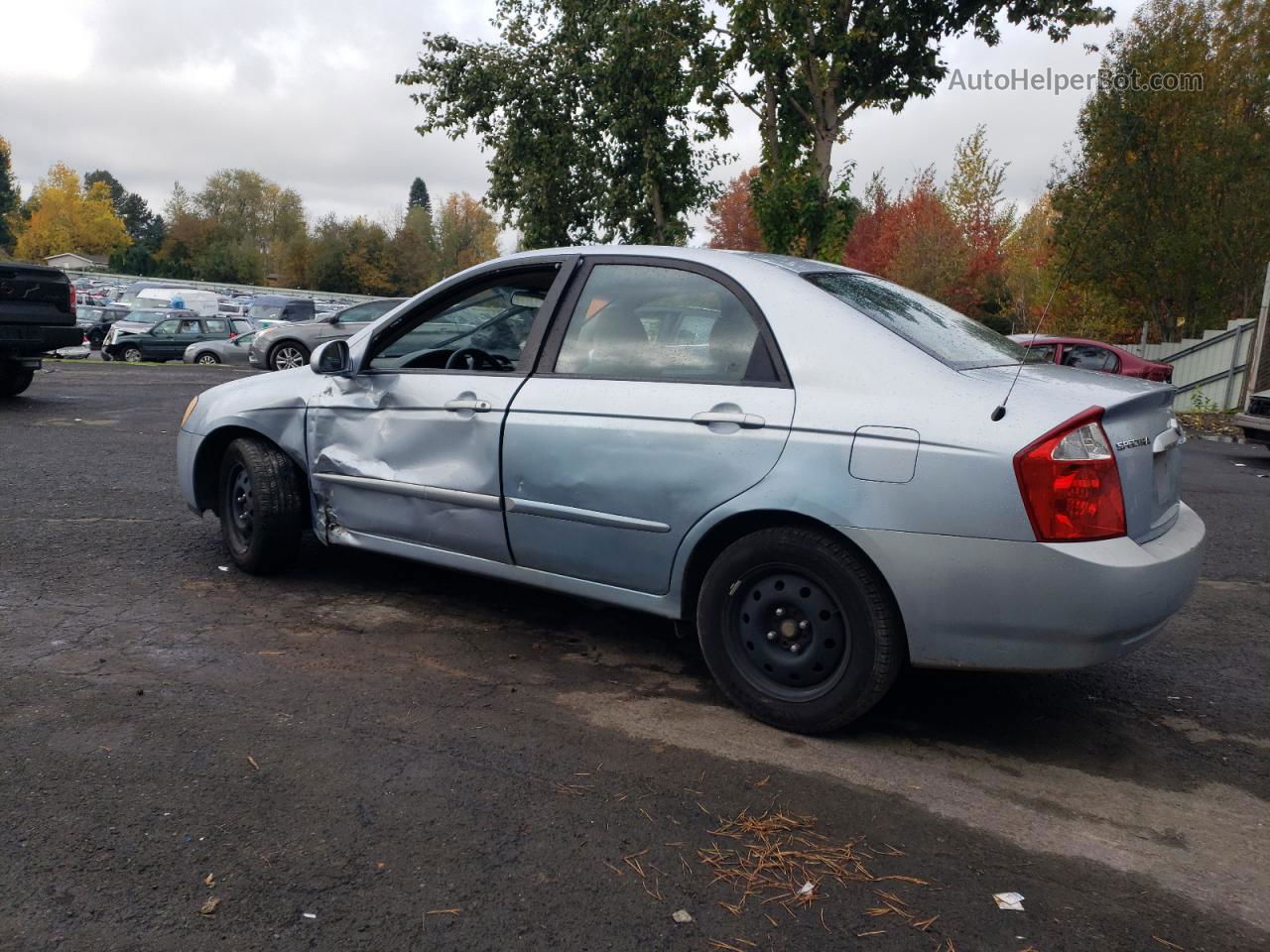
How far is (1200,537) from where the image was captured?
388 centimetres

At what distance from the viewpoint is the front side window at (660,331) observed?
154 inches

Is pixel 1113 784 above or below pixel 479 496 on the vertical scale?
below

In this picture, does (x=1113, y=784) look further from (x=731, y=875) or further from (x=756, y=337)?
(x=756, y=337)

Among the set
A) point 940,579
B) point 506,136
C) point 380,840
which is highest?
point 506,136

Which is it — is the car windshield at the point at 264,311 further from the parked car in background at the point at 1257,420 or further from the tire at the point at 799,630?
the tire at the point at 799,630

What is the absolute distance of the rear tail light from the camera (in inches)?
128

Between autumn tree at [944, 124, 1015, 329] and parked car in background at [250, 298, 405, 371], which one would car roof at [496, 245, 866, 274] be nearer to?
parked car in background at [250, 298, 405, 371]

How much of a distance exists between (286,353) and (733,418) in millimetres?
19422

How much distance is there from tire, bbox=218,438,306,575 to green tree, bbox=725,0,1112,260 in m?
16.5

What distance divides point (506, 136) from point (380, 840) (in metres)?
27.8

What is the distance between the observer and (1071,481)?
128 inches

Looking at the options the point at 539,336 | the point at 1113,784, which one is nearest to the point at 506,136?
the point at 539,336

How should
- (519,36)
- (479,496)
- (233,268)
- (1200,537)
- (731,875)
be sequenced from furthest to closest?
(233,268) < (519,36) < (479,496) < (1200,537) < (731,875)

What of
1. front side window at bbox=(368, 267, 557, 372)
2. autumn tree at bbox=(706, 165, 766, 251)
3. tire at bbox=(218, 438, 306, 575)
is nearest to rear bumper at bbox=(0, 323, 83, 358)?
tire at bbox=(218, 438, 306, 575)
